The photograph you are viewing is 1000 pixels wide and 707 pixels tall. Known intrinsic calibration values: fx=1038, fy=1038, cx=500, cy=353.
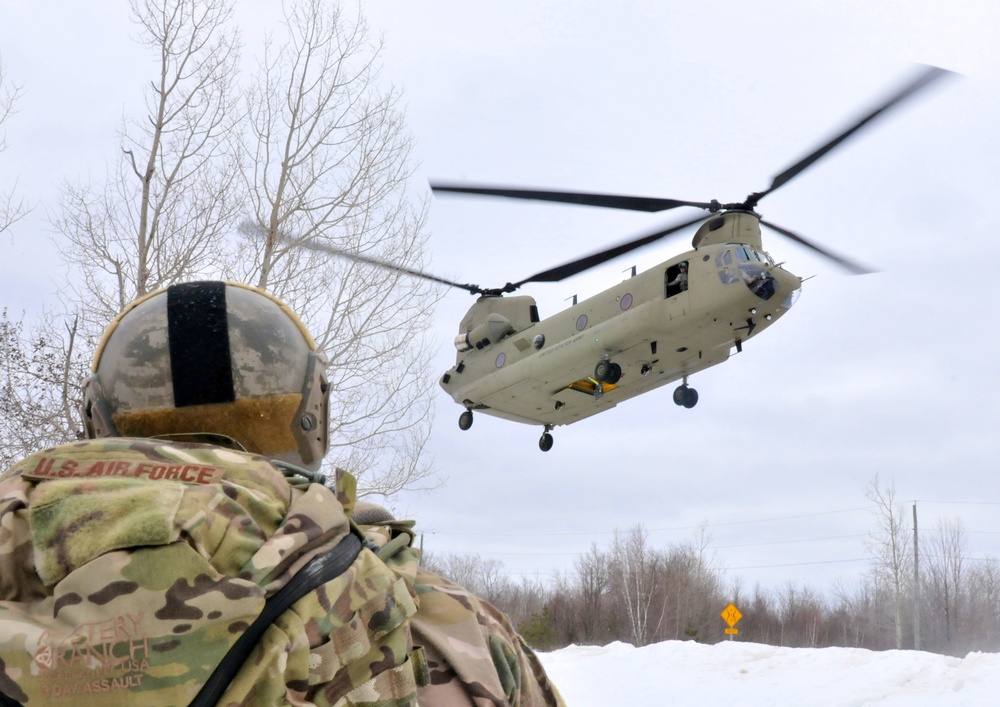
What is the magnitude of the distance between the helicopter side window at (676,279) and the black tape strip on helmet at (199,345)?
14737mm

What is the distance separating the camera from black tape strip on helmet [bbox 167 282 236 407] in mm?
1846

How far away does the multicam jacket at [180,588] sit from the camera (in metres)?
1.33

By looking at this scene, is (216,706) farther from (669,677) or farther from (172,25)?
(669,677)

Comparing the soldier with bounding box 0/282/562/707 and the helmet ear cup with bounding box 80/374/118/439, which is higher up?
the helmet ear cup with bounding box 80/374/118/439

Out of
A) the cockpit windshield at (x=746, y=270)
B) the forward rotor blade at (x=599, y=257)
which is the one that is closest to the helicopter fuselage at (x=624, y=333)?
the cockpit windshield at (x=746, y=270)

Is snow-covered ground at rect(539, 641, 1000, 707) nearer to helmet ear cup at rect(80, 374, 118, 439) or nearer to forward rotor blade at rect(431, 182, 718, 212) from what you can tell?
forward rotor blade at rect(431, 182, 718, 212)

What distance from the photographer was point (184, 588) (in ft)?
4.45

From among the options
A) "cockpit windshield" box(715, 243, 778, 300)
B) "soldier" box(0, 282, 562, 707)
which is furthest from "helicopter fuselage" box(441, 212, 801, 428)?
"soldier" box(0, 282, 562, 707)

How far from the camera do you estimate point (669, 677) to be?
14531 mm

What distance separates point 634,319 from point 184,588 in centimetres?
1563

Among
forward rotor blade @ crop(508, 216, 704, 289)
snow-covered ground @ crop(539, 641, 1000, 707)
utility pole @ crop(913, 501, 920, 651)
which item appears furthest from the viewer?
utility pole @ crop(913, 501, 920, 651)

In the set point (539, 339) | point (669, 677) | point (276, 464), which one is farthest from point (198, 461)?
point (539, 339)

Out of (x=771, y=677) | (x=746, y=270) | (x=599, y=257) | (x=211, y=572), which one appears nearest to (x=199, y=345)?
(x=211, y=572)

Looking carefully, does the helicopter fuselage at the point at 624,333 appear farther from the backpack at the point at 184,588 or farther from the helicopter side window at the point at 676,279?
the backpack at the point at 184,588
